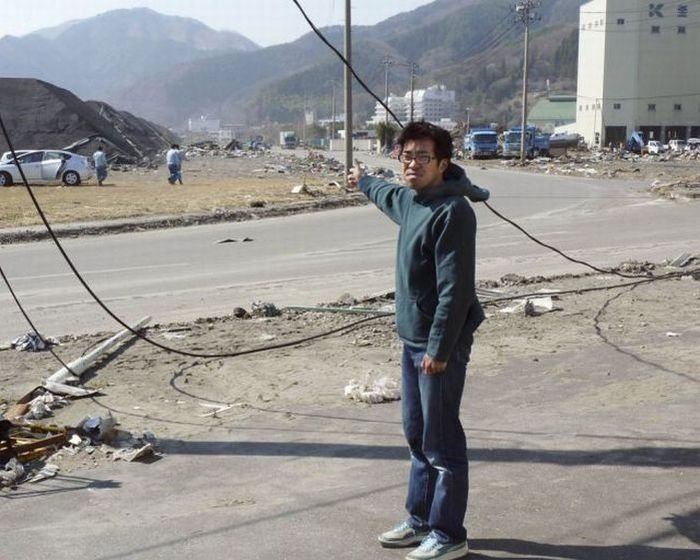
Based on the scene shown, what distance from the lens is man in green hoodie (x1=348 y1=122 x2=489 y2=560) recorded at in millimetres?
3693

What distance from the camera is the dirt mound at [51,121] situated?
190 ft

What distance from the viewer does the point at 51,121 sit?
59.6 meters

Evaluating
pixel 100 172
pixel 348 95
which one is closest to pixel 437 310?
pixel 348 95

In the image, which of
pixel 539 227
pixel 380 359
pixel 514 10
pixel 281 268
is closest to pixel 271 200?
pixel 539 227

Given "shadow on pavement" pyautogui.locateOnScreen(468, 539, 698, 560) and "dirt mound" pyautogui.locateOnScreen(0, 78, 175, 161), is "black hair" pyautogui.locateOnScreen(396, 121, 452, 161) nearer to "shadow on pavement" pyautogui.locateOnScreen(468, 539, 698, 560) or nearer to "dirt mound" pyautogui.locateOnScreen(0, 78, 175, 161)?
"shadow on pavement" pyautogui.locateOnScreen(468, 539, 698, 560)

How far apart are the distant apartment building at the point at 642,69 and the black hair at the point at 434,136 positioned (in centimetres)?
11533

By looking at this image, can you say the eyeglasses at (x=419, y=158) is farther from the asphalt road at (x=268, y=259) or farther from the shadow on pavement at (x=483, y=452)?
the asphalt road at (x=268, y=259)

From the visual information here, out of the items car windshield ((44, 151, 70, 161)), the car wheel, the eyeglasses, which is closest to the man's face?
the eyeglasses

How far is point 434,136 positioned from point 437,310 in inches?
29.6

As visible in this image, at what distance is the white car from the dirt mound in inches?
803

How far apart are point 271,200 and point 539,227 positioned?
A: 9.72 meters

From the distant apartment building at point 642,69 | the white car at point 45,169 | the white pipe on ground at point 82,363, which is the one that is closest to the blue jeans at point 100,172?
the white car at point 45,169

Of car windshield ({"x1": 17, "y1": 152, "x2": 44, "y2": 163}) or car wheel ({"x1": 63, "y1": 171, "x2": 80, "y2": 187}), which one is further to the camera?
car wheel ({"x1": 63, "y1": 171, "x2": 80, "y2": 187})

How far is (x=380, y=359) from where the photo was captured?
7664 mm
